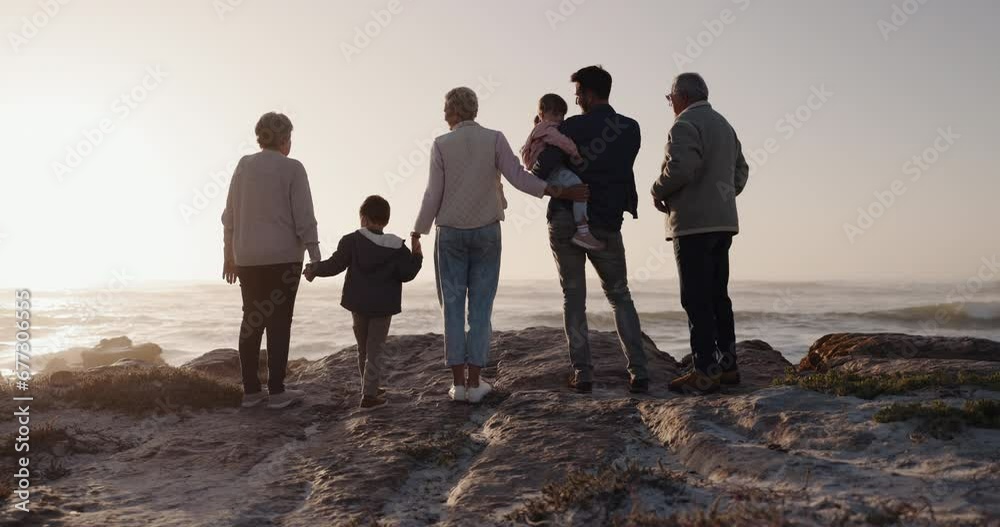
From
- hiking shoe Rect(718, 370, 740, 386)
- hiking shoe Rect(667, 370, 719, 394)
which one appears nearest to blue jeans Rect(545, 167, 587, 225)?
hiking shoe Rect(667, 370, 719, 394)

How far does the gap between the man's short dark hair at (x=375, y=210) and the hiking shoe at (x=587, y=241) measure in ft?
5.88

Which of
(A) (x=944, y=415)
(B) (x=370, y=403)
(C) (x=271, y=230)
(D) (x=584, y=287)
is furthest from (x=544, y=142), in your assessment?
(A) (x=944, y=415)

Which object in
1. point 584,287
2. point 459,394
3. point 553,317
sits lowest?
point 553,317

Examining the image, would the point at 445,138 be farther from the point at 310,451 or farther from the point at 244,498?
the point at 244,498

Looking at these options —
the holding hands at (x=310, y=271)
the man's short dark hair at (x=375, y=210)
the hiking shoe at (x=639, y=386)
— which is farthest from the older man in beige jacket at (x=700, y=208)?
the holding hands at (x=310, y=271)

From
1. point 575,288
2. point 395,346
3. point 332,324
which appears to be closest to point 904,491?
point 575,288

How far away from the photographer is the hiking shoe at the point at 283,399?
21.8 ft

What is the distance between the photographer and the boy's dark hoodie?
6.11m

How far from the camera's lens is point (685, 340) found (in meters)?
24.7

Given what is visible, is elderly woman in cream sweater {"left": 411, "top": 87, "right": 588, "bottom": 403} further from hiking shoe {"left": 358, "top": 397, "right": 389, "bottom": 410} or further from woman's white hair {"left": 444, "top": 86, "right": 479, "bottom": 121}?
hiking shoe {"left": 358, "top": 397, "right": 389, "bottom": 410}

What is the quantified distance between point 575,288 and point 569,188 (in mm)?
929

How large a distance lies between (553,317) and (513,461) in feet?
106

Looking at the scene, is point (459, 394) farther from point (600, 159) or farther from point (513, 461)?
point (600, 159)

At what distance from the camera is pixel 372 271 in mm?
6145
